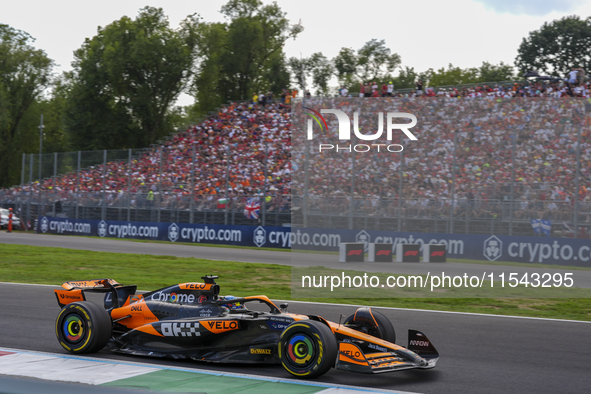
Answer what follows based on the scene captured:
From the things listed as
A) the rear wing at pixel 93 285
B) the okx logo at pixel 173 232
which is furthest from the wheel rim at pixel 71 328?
the okx logo at pixel 173 232

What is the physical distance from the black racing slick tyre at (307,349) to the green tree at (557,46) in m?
43.7

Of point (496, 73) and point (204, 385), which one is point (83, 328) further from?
point (496, 73)

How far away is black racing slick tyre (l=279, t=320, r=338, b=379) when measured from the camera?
524 cm

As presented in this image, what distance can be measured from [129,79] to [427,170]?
3493 cm

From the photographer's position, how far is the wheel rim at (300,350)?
534 centimetres

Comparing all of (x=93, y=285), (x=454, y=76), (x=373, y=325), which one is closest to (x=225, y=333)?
(x=373, y=325)

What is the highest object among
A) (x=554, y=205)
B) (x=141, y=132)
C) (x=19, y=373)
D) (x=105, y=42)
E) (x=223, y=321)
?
(x=105, y=42)

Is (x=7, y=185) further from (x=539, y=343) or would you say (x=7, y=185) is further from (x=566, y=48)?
(x=539, y=343)

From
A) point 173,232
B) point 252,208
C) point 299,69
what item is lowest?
point 173,232

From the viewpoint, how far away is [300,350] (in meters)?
5.43

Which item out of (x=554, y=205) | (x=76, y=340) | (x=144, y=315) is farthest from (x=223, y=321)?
(x=554, y=205)

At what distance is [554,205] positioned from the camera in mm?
16531

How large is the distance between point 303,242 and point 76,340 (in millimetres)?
14898

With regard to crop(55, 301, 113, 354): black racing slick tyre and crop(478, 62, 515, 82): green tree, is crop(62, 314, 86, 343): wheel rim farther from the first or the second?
crop(478, 62, 515, 82): green tree
